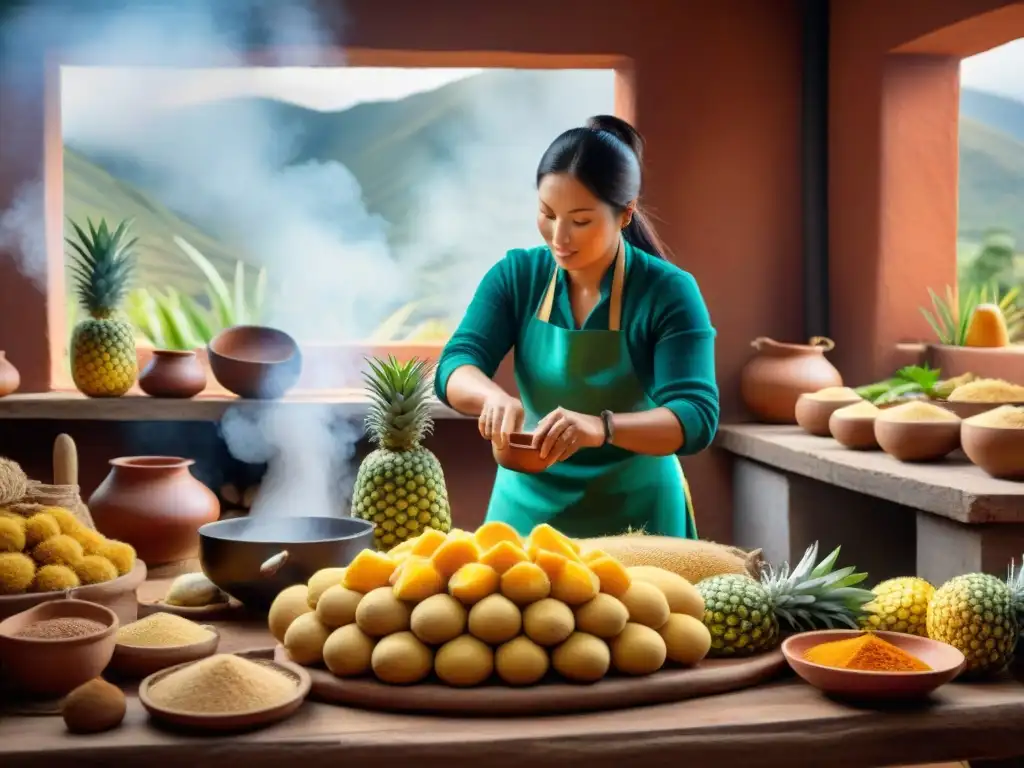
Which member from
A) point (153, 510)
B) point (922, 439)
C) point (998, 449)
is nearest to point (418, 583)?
point (153, 510)

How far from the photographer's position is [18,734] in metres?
1.39

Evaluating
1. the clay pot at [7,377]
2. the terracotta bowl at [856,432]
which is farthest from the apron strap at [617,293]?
the clay pot at [7,377]

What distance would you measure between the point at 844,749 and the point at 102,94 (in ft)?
36.5

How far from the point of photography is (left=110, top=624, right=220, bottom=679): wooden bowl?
63.7 inches

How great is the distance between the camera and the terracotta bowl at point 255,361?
4.43 meters

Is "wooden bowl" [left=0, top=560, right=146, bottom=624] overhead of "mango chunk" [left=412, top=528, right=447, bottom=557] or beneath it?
beneath

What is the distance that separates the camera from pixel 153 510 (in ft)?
7.88

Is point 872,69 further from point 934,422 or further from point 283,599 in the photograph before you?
point 283,599

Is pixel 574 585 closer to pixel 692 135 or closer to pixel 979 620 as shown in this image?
pixel 979 620

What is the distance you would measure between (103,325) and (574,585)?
133 inches

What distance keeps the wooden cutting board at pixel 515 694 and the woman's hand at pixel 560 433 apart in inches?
22.1

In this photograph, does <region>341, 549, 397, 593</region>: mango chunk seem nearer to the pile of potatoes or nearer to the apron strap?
the pile of potatoes

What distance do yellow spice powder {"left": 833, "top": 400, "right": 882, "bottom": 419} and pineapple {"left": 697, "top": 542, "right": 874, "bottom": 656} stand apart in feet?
6.84

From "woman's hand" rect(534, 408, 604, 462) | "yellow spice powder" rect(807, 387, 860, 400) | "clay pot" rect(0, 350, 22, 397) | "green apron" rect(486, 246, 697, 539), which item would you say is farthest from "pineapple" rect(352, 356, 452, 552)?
"clay pot" rect(0, 350, 22, 397)
